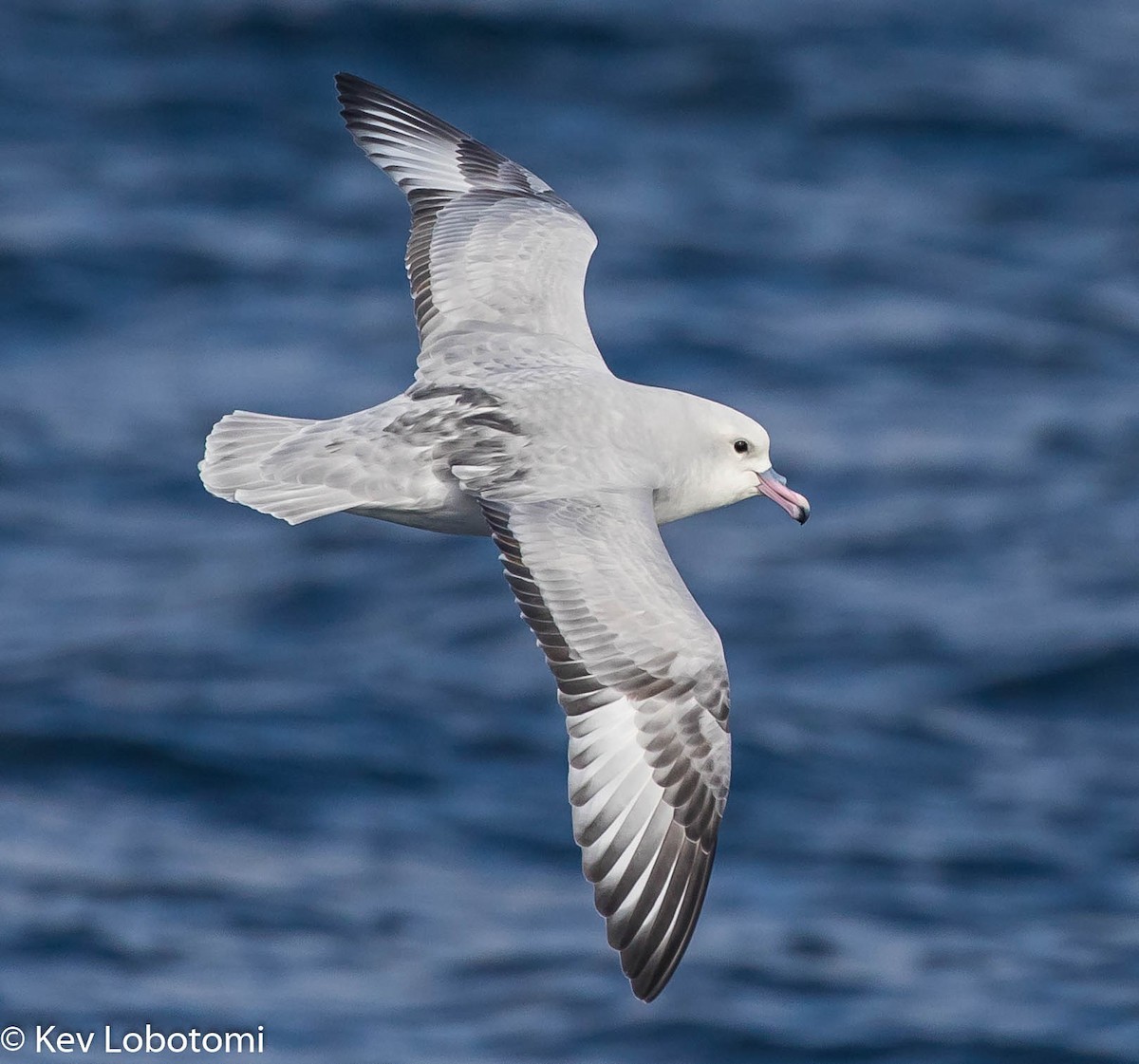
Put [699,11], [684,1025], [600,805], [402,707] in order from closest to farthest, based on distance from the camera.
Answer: [600,805]
[684,1025]
[402,707]
[699,11]

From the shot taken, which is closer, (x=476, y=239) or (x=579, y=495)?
(x=579, y=495)

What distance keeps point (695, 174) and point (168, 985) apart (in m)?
10.4

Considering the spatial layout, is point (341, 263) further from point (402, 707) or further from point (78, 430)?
point (402, 707)

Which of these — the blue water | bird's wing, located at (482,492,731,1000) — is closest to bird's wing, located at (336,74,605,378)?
bird's wing, located at (482,492,731,1000)

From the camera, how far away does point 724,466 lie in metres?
7.61

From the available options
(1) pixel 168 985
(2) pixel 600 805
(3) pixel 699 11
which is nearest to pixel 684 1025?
(1) pixel 168 985

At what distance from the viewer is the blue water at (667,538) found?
12.3 meters

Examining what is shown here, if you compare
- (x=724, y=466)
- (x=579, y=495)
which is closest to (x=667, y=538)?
(x=724, y=466)

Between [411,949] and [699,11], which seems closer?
[411,949]

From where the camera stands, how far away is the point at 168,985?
12.2 m

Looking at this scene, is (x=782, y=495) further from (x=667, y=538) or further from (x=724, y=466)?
(x=667, y=538)

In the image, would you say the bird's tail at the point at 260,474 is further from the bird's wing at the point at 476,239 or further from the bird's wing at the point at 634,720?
the bird's wing at the point at 634,720

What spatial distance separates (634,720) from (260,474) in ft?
5.34

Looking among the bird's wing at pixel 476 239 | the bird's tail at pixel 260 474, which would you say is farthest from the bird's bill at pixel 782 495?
the bird's tail at pixel 260 474
